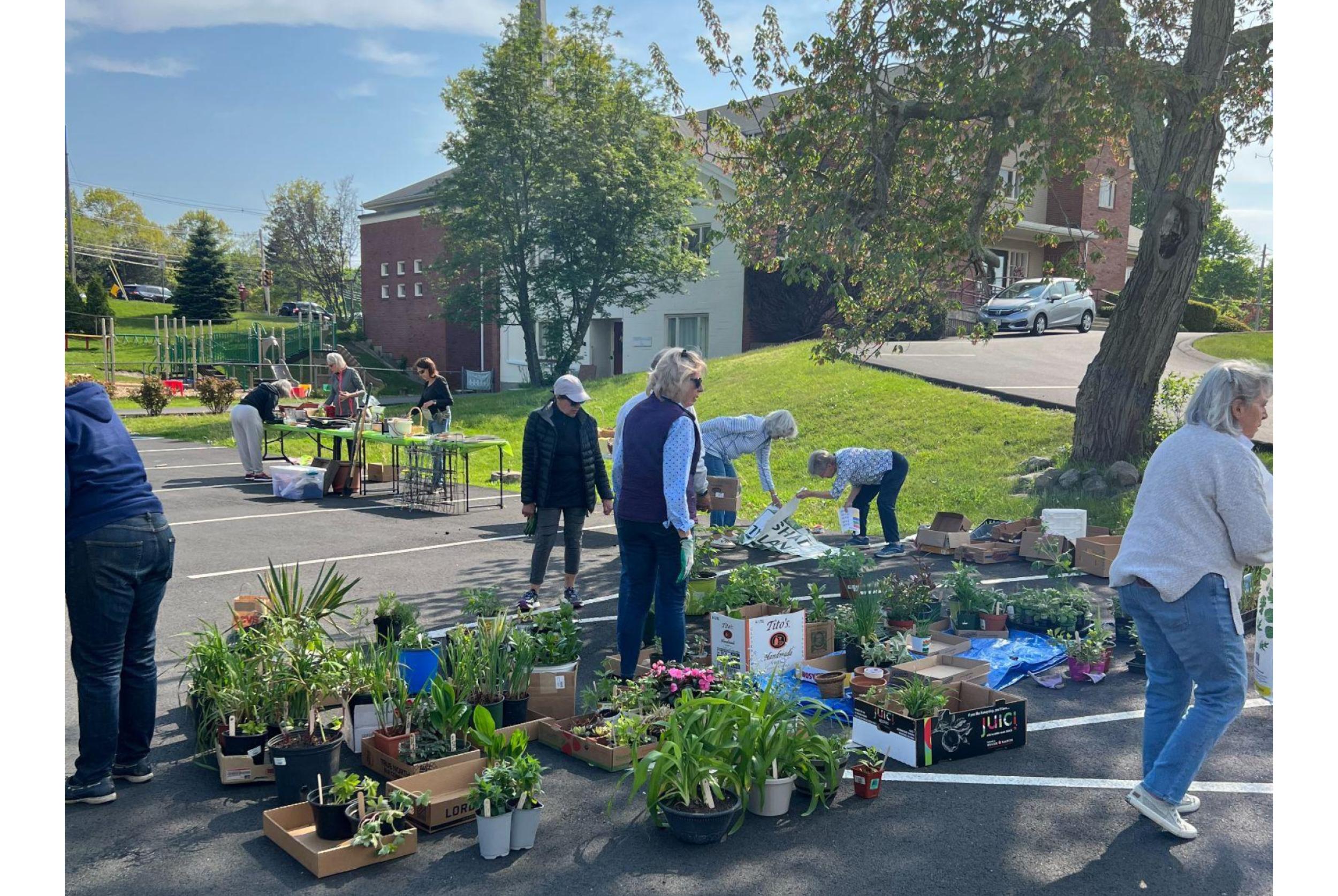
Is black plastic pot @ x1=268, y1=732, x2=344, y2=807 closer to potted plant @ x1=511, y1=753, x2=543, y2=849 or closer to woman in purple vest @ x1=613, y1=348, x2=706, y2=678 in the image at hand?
potted plant @ x1=511, y1=753, x2=543, y2=849

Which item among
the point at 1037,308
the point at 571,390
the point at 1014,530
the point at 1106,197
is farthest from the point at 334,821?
the point at 1106,197

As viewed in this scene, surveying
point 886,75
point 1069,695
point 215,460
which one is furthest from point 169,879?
point 215,460

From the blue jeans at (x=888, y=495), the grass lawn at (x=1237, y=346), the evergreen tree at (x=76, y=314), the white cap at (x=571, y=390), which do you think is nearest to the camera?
the white cap at (x=571, y=390)

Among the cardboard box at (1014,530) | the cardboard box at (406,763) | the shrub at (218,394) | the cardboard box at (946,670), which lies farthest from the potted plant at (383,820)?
the shrub at (218,394)

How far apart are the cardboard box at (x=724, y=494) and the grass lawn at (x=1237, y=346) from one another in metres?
15.7

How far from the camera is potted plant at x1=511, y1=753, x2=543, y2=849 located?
3.78m

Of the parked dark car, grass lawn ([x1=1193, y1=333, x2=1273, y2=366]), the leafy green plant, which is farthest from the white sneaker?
the parked dark car

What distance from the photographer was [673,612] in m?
5.38

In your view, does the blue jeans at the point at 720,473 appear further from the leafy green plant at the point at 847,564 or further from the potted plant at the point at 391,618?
the potted plant at the point at 391,618

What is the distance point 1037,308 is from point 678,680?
84.9 ft

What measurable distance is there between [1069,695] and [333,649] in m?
4.04

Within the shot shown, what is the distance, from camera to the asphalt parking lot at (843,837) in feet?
11.7

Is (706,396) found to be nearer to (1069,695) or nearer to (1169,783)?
(1069,695)

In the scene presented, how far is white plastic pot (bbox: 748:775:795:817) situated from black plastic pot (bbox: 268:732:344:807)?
1762mm
